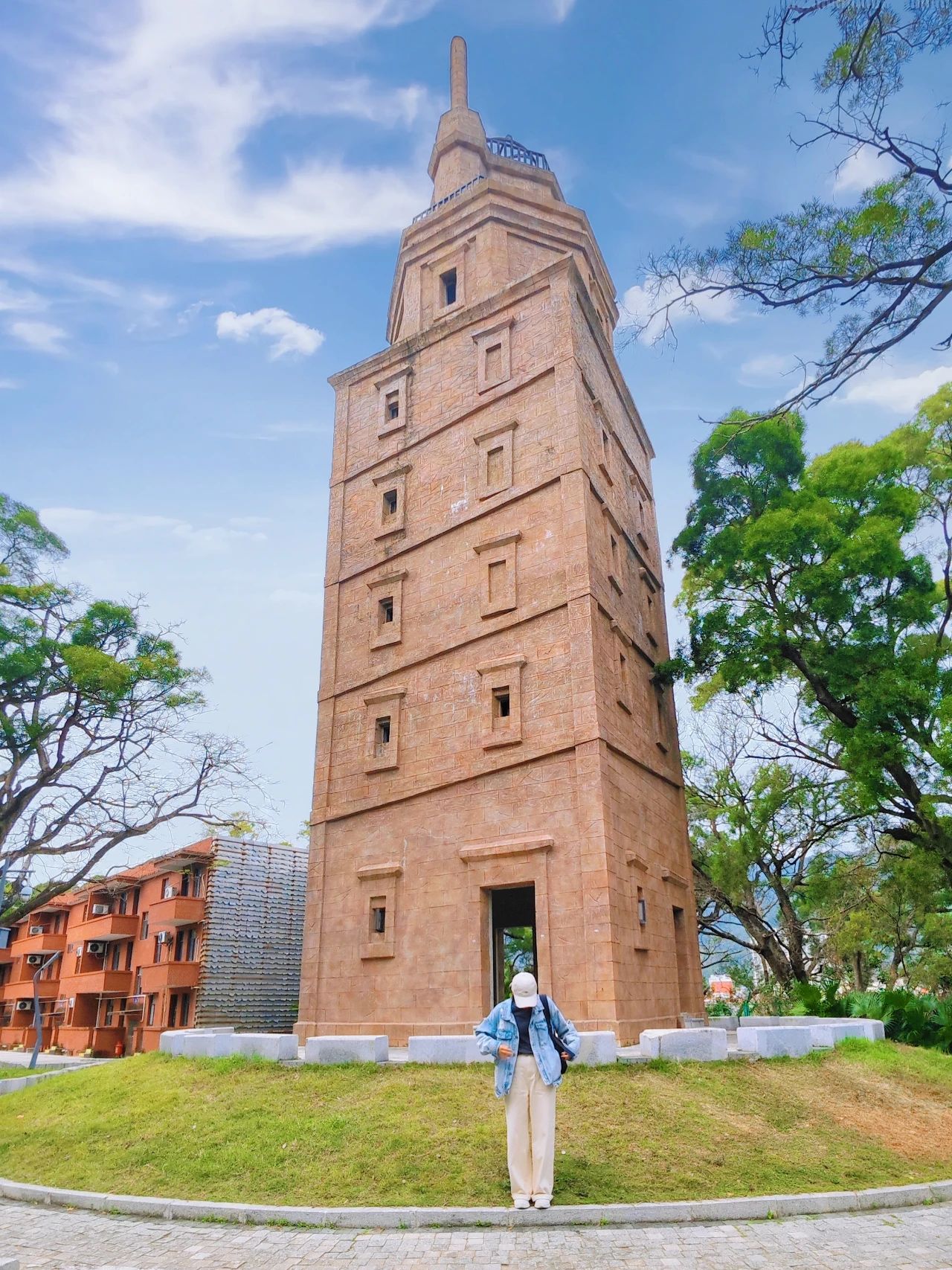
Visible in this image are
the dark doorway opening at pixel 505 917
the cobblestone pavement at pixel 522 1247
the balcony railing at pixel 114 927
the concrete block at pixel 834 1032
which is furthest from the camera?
the balcony railing at pixel 114 927

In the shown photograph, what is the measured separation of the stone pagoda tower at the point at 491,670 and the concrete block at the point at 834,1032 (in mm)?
2879

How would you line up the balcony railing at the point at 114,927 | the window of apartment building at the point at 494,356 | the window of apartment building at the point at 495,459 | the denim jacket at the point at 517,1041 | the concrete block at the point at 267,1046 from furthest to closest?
the balcony railing at the point at 114,927, the window of apartment building at the point at 494,356, the window of apartment building at the point at 495,459, the concrete block at the point at 267,1046, the denim jacket at the point at 517,1041

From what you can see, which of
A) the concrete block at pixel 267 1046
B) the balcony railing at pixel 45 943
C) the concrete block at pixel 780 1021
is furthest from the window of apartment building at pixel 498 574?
the balcony railing at pixel 45 943

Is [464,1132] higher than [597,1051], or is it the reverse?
[597,1051]

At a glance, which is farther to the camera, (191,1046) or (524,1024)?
(191,1046)

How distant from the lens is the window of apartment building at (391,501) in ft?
67.7

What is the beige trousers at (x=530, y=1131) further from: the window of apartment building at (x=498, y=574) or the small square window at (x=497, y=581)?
the small square window at (x=497, y=581)

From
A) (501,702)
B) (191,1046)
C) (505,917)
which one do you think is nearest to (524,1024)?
(191,1046)

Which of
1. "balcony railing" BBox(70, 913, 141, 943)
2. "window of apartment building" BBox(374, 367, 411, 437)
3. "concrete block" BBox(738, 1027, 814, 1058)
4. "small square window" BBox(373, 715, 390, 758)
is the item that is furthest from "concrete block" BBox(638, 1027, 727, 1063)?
"balcony railing" BBox(70, 913, 141, 943)

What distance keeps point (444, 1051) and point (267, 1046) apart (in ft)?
8.79

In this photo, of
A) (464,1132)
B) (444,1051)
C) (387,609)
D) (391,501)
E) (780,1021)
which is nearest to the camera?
(464,1132)

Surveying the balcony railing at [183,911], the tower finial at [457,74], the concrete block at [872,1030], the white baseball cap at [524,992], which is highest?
the tower finial at [457,74]

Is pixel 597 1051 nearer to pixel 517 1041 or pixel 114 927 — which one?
pixel 517 1041

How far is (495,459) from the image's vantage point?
1934 centimetres
